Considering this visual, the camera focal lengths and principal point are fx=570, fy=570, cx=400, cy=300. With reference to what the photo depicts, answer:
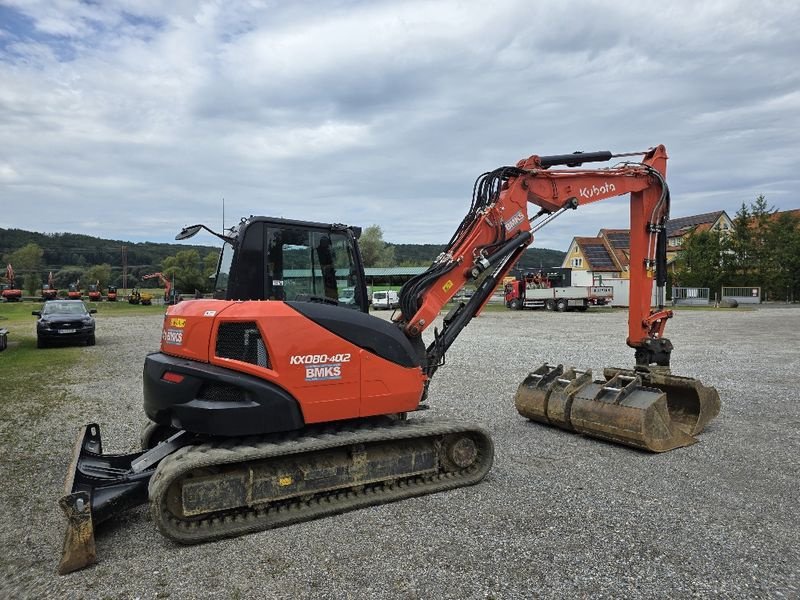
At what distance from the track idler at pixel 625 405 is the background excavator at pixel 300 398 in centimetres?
4

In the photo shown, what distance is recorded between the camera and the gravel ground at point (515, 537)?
3795mm

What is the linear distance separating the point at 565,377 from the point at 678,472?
2359mm

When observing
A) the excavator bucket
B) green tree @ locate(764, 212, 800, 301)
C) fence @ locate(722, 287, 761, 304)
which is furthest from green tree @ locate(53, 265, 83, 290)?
the excavator bucket

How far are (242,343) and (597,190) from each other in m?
5.14

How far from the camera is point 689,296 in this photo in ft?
167

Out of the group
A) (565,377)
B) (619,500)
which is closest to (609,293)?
(565,377)

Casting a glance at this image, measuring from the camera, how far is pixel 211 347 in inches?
196

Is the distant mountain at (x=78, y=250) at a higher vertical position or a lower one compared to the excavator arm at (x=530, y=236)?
higher

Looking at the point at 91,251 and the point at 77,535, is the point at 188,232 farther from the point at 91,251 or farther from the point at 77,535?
the point at 91,251

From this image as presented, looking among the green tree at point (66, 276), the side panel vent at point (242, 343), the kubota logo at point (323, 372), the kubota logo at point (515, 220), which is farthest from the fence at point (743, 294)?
the green tree at point (66, 276)

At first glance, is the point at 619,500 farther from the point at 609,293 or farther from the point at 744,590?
the point at 609,293

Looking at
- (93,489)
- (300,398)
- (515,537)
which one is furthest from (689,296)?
(93,489)

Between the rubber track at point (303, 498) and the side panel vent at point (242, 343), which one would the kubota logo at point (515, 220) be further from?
the side panel vent at point (242, 343)

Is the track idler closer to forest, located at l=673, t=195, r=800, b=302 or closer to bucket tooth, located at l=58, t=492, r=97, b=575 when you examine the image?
bucket tooth, located at l=58, t=492, r=97, b=575
